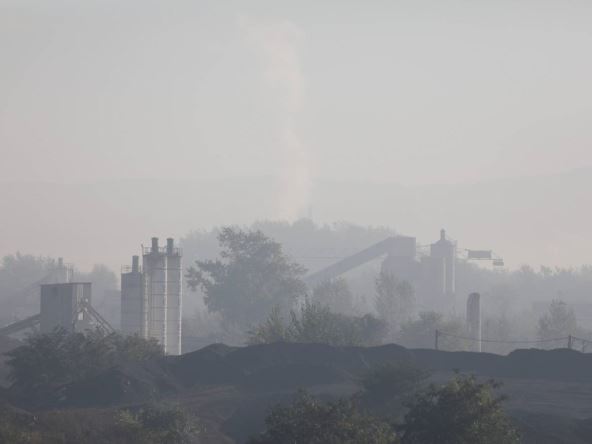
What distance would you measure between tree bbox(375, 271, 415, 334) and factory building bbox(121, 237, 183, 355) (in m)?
35.9

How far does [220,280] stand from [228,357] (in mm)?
51044

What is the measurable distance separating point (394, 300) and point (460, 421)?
7746cm

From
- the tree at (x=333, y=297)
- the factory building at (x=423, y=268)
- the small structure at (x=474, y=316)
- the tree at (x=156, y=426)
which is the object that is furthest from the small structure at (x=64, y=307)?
the factory building at (x=423, y=268)

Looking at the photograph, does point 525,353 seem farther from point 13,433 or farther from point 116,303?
point 116,303

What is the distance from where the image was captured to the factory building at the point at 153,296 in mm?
70750

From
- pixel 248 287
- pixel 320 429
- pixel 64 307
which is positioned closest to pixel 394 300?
pixel 248 287

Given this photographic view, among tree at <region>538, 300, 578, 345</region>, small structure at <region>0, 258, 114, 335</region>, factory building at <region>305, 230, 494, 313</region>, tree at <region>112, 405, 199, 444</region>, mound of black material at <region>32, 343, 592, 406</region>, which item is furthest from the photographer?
factory building at <region>305, 230, 494, 313</region>

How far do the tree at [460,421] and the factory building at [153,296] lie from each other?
42937mm

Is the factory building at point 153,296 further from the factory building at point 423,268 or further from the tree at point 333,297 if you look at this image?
the factory building at point 423,268

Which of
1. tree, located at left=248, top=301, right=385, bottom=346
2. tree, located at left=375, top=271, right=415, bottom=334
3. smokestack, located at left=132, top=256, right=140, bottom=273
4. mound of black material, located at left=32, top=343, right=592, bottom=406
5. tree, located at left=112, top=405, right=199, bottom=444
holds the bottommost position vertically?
tree, located at left=112, top=405, right=199, bottom=444

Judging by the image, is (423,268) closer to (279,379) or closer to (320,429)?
(279,379)

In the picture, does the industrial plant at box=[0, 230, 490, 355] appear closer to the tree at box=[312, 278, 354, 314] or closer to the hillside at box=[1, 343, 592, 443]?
the hillside at box=[1, 343, 592, 443]

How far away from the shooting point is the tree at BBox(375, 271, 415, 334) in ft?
344

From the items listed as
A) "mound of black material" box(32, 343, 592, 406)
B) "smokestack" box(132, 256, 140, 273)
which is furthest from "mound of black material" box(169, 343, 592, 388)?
"smokestack" box(132, 256, 140, 273)
